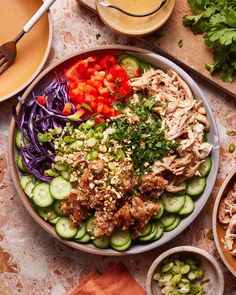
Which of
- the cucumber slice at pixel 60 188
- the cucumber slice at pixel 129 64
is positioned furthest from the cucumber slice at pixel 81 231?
the cucumber slice at pixel 129 64

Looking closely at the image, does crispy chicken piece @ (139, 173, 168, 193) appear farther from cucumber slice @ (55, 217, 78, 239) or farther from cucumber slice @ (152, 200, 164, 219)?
cucumber slice @ (55, 217, 78, 239)

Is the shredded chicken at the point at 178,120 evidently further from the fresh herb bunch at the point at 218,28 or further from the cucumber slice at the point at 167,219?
the fresh herb bunch at the point at 218,28

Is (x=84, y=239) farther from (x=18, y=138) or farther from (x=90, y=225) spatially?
(x=18, y=138)

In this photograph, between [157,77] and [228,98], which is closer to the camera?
[157,77]

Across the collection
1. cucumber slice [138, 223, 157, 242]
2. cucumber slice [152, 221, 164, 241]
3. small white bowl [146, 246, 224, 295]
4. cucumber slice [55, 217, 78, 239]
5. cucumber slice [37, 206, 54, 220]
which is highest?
cucumber slice [37, 206, 54, 220]

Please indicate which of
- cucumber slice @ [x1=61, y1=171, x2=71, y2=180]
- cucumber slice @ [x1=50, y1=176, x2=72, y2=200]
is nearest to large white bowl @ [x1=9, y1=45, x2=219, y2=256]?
cucumber slice @ [x1=50, y1=176, x2=72, y2=200]

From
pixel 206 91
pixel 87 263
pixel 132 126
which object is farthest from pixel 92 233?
pixel 206 91

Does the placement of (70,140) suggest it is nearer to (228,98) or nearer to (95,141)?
(95,141)

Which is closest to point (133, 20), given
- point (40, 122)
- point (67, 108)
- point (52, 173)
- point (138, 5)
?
point (138, 5)
